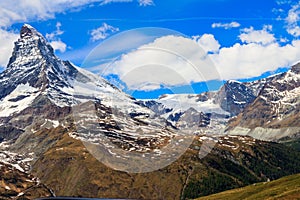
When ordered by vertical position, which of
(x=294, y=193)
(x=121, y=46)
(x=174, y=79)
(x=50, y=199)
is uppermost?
(x=121, y=46)

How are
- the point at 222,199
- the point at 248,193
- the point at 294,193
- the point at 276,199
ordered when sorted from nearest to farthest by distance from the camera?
1. the point at 276,199
2. the point at 294,193
3. the point at 248,193
4. the point at 222,199

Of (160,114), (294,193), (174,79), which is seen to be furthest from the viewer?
(294,193)

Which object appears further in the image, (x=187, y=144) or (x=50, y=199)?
(x=187, y=144)

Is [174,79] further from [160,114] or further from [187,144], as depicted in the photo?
[160,114]

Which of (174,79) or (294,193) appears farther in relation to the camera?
(294,193)

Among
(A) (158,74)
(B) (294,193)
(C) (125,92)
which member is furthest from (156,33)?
(B) (294,193)

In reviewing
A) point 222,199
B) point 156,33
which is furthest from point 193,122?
point 222,199

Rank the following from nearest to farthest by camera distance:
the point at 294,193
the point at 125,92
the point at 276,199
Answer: the point at 125,92
the point at 276,199
the point at 294,193

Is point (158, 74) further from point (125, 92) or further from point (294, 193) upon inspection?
point (294, 193)

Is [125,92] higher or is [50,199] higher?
[125,92]
